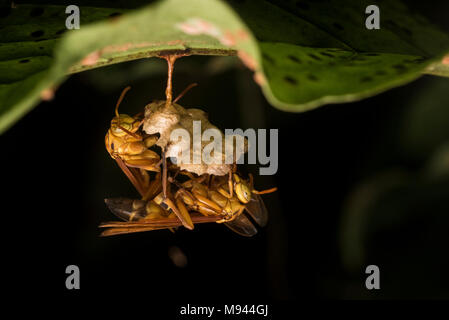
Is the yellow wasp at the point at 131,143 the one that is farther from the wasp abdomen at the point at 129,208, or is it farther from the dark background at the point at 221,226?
the dark background at the point at 221,226

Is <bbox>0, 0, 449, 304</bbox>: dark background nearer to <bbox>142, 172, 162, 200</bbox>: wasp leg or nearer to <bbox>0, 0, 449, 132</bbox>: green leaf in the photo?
<bbox>142, 172, 162, 200</bbox>: wasp leg

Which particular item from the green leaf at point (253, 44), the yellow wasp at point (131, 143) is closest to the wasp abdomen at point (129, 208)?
the yellow wasp at point (131, 143)

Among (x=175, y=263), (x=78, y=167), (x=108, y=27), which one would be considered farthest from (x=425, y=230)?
(x=108, y=27)

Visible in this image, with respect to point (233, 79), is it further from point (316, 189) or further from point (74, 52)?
point (74, 52)

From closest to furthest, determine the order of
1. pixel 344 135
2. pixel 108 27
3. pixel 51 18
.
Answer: pixel 108 27 < pixel 51 18 < pixel 344 135

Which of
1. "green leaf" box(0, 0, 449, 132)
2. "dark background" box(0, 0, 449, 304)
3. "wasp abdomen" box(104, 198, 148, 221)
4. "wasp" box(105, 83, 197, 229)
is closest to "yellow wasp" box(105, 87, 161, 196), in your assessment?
"wasp" box(105, 83, 197, 229)
